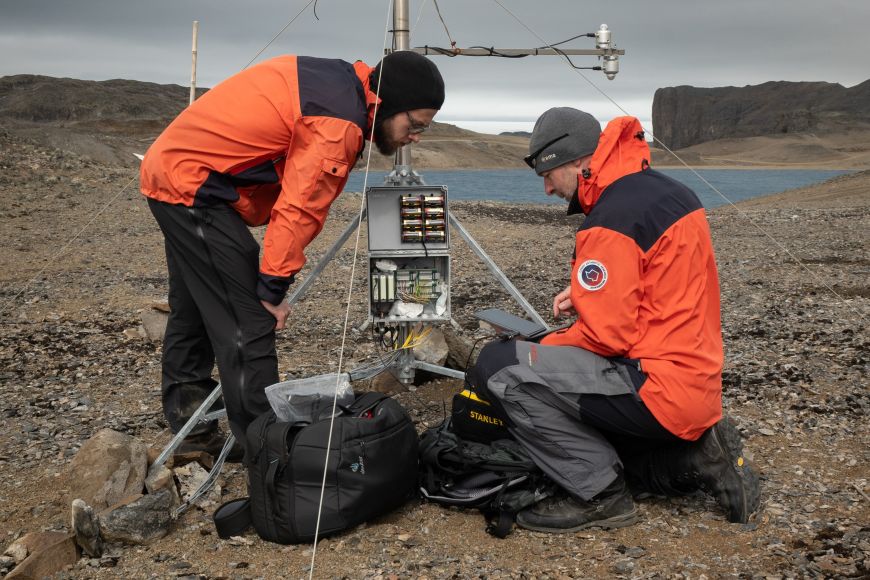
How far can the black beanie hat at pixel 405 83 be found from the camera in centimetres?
400

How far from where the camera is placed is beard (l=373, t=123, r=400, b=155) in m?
4.11

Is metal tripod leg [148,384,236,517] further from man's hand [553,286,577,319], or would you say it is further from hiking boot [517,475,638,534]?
man's hand [553,286,577,319]

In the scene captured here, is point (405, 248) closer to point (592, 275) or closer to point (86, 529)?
point (592, 275)

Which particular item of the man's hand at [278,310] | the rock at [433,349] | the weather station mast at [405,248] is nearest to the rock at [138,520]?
the man's hand at [278,310]

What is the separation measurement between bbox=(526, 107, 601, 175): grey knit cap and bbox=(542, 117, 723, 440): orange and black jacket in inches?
9.9

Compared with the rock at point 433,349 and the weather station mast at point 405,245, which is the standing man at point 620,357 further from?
the rock at point 433,349

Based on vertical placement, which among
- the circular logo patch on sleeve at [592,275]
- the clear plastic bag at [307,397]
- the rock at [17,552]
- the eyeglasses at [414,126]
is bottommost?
the rock at [17,552]

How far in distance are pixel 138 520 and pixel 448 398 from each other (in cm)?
268

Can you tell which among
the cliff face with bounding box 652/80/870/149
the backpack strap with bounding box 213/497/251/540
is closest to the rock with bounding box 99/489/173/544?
the backpack strap with bounding box 213/497/251/540

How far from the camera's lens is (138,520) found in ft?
12.6

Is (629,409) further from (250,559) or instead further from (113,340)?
(113,340)

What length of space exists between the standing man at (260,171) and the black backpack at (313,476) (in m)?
0.42

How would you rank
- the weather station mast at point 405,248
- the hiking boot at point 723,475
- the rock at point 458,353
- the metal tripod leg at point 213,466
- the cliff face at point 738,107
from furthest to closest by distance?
the cliff face at point 738,107, the rock at point 458,353, the weather station mast at point 405,248, the metal tripod leg at point 213,466, the hiking boot at point 723,475

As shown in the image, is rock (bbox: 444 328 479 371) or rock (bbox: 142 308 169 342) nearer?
rock (bbox: 444 328 479 371)
